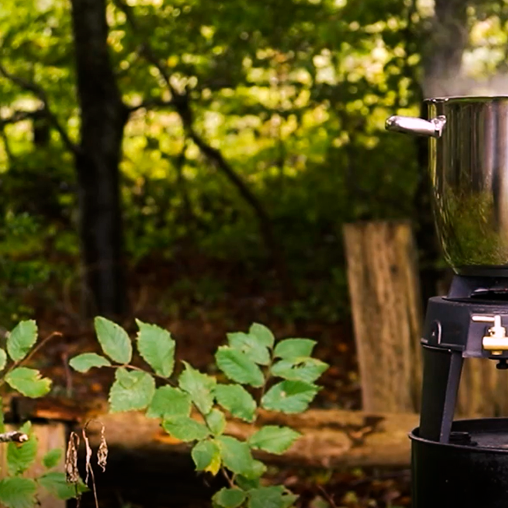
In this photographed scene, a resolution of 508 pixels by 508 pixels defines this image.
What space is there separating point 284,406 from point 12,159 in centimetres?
639

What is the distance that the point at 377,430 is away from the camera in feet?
12.3

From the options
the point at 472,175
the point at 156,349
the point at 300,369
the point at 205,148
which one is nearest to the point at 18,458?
the point at 156,349

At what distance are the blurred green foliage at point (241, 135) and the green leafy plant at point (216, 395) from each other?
2127 mm

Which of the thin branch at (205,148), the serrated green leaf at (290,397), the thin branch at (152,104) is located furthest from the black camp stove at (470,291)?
the thin branch at (152,104)

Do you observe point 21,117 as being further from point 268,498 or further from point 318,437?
point 268,498

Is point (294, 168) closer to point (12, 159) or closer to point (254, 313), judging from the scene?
point (254, 313)

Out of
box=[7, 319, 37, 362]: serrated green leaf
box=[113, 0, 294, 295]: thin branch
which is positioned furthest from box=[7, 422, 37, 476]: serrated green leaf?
box=[113, 0, 294, 295]: thin branch

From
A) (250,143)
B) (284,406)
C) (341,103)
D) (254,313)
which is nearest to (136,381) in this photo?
(284,406)

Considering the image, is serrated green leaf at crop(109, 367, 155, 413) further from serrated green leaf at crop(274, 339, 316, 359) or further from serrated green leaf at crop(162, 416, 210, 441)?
serrated green leaf at crop(274, 339, 316, 359)

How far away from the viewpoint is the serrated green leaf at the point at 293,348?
287 centimetres

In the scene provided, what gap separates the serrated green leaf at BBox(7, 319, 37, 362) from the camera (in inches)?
104

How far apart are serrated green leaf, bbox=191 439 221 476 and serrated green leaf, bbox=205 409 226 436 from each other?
4cm

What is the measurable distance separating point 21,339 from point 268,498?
711 millimetres

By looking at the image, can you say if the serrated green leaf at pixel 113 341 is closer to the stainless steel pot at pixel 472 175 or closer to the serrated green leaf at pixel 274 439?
the serrated green leaf at pixel 274 439
